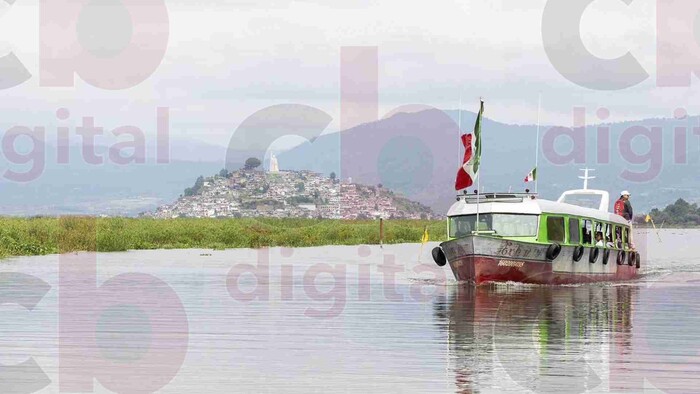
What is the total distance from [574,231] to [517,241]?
12.2 feet

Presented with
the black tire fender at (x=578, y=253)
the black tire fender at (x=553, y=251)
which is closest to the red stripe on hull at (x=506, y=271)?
the black tire fender at (x=553, y=251)

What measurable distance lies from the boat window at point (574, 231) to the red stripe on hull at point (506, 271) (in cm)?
105

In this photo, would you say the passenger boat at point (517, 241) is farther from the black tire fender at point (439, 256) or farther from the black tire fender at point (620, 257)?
the black tire fender at point (620, 257)

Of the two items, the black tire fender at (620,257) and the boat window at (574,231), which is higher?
the boat window at (574,231)

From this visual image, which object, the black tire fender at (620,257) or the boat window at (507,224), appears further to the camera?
the black tire fender at (620,257)

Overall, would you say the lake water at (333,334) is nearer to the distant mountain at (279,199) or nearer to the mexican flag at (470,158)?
the mexican flag at (470,158)

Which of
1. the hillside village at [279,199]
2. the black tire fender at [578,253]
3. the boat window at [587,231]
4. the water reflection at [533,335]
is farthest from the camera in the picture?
the hillside village at [279,199]

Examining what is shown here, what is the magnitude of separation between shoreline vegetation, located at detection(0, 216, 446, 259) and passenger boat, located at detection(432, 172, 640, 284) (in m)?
22.1

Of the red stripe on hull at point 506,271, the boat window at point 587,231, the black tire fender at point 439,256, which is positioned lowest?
the red stripe on hull at point 506,271

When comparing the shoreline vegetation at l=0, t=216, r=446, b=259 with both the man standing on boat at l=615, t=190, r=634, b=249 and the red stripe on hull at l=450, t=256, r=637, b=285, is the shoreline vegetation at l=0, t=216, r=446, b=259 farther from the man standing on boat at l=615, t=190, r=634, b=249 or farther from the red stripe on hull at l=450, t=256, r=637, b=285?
the man standing on boat at l=615, t=190, r=634, b=249

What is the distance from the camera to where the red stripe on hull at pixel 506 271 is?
37.2 metres

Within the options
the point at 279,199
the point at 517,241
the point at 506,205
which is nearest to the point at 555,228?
the point at 506,205

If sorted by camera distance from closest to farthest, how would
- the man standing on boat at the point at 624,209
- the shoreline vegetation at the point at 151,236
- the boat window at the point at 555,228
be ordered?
the boat window at the point at 555,228 → the man standing on boat at the point at 624,209 → the shoreline vegetation at the point at 151,236

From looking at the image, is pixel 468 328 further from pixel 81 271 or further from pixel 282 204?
pixel 282 204
